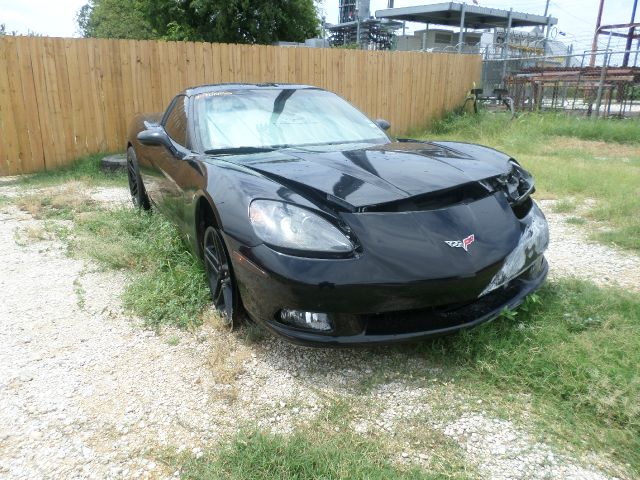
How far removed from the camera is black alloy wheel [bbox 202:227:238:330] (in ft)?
8.70

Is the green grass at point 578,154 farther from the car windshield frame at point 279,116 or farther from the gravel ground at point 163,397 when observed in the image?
the gravel ground at point 163,397

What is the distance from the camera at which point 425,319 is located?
2236 mm

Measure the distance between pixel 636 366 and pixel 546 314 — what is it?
0.53 meters

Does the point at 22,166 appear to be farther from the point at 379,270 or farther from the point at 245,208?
the point at 379,270

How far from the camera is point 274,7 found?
19094mm

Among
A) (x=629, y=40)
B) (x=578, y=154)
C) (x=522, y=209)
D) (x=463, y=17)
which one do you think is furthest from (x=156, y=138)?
(x=463, y=17)

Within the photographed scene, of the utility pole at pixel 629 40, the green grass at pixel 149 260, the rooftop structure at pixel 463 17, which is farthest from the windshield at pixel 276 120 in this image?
the rooftop structure at pixel 463 17

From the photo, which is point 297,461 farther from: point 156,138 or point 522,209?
point 156,138

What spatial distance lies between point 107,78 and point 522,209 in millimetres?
7136

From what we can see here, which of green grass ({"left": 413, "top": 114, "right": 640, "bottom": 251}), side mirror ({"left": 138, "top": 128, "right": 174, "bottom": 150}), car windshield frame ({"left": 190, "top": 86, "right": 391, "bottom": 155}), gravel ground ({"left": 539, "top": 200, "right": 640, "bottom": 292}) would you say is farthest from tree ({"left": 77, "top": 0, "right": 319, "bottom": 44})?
gravel ground ({"left": 539, "top": 200, "right": 640, "bottom": 292})

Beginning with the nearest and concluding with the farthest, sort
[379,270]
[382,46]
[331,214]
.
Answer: [379,270] < [331,214] < [382,46]

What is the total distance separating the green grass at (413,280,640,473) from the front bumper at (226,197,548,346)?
7.9 inches

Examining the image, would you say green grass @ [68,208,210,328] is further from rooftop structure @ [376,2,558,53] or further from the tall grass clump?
rooftop structure @ [376,2,558,53]

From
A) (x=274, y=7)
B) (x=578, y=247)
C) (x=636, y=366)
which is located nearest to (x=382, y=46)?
(x=274, y=7)
